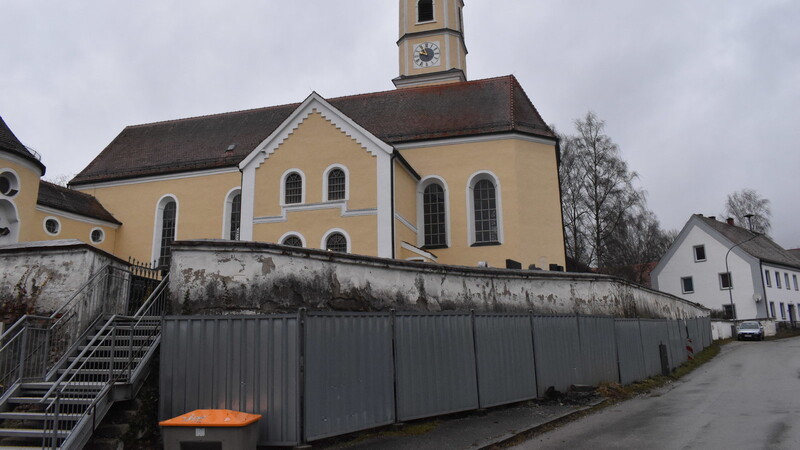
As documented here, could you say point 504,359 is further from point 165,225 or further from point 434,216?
point 165,225

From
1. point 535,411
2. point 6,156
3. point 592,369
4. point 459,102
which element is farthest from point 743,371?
point 6,156

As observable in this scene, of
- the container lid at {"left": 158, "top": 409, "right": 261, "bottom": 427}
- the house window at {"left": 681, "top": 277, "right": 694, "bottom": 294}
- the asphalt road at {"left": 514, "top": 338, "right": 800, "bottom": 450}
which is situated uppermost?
the house window at {"left": 681, "top": 277, "right": 694, "bottom": 294}

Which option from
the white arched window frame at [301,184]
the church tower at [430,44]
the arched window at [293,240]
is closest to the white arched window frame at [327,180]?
the white arched window frame at [301,184]

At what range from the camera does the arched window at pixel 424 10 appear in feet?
107

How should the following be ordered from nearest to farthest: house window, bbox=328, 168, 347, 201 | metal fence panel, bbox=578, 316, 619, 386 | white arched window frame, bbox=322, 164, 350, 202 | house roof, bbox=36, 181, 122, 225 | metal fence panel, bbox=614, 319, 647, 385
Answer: metal fence panel, bbox=578, 316, 619, 386, metal fence panel, bbox=614, 319, 647, 385, white arched window frame, bbox=322, 164, 350, 202, house window, bbox=328, 168, 347, 201, house roof, bbox=36, 181, 122, 225

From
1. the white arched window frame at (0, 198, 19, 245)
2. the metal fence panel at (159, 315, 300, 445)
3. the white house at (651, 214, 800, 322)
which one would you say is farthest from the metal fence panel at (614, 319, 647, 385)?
the white house at (651, 214, 800, 322)

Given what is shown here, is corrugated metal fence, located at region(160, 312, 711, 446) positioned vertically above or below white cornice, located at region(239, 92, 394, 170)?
below

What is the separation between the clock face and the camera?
3188cm

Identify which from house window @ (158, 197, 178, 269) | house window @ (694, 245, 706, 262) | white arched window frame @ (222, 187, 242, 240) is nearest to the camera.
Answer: white arched window frame @ (222, 187, 242, 240)

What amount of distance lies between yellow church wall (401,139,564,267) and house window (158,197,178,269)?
1145cm

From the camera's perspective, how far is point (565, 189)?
3644 centimetres

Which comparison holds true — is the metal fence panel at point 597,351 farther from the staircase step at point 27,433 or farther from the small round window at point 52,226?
the small round window at point 52,226

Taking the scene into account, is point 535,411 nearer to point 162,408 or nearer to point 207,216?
point 162,408

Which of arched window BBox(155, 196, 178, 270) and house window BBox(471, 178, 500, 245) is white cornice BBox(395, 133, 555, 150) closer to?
house window BBox(471, 178, 500, 245)
